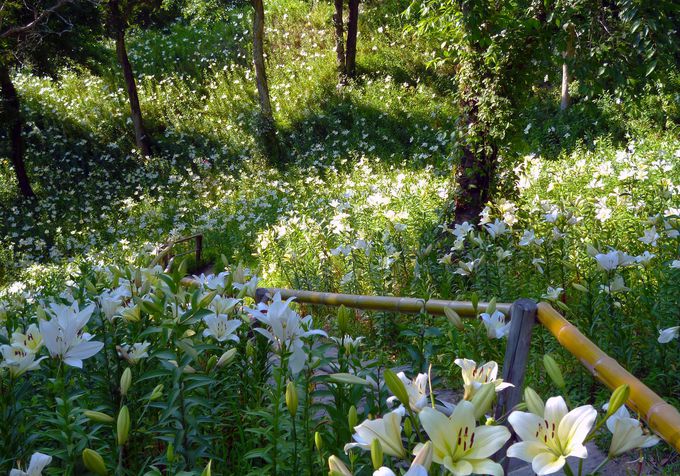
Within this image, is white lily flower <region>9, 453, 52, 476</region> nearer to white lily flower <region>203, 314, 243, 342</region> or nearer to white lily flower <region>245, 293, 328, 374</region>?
white lily flower <region>245, 293, 328, 374</region>

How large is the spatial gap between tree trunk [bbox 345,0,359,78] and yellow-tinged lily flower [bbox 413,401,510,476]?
48.7 ft

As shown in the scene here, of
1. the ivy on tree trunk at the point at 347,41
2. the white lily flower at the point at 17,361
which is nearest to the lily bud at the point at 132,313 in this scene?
Answer: the white lily flower at the point at 17,361

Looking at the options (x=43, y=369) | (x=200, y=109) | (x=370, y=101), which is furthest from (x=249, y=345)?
(x=200, y=109)

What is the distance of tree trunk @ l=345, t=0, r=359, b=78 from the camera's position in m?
14.7

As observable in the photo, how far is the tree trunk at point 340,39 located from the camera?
14.9 m

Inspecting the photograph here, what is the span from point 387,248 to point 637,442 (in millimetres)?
3763

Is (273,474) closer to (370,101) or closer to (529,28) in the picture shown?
(529,28)

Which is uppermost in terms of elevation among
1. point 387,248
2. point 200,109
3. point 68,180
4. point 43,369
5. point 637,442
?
point 637,442

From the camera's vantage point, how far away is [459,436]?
984 mm

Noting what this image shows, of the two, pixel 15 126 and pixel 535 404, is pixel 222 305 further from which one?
pixel 15 126

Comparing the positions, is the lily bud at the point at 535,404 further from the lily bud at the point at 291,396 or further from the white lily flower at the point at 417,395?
the lily bud at the point at 291,396

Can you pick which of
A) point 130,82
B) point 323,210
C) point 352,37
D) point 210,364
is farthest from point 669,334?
point 352,37

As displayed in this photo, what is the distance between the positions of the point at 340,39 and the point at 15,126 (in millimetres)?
7639

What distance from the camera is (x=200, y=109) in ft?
51.5
